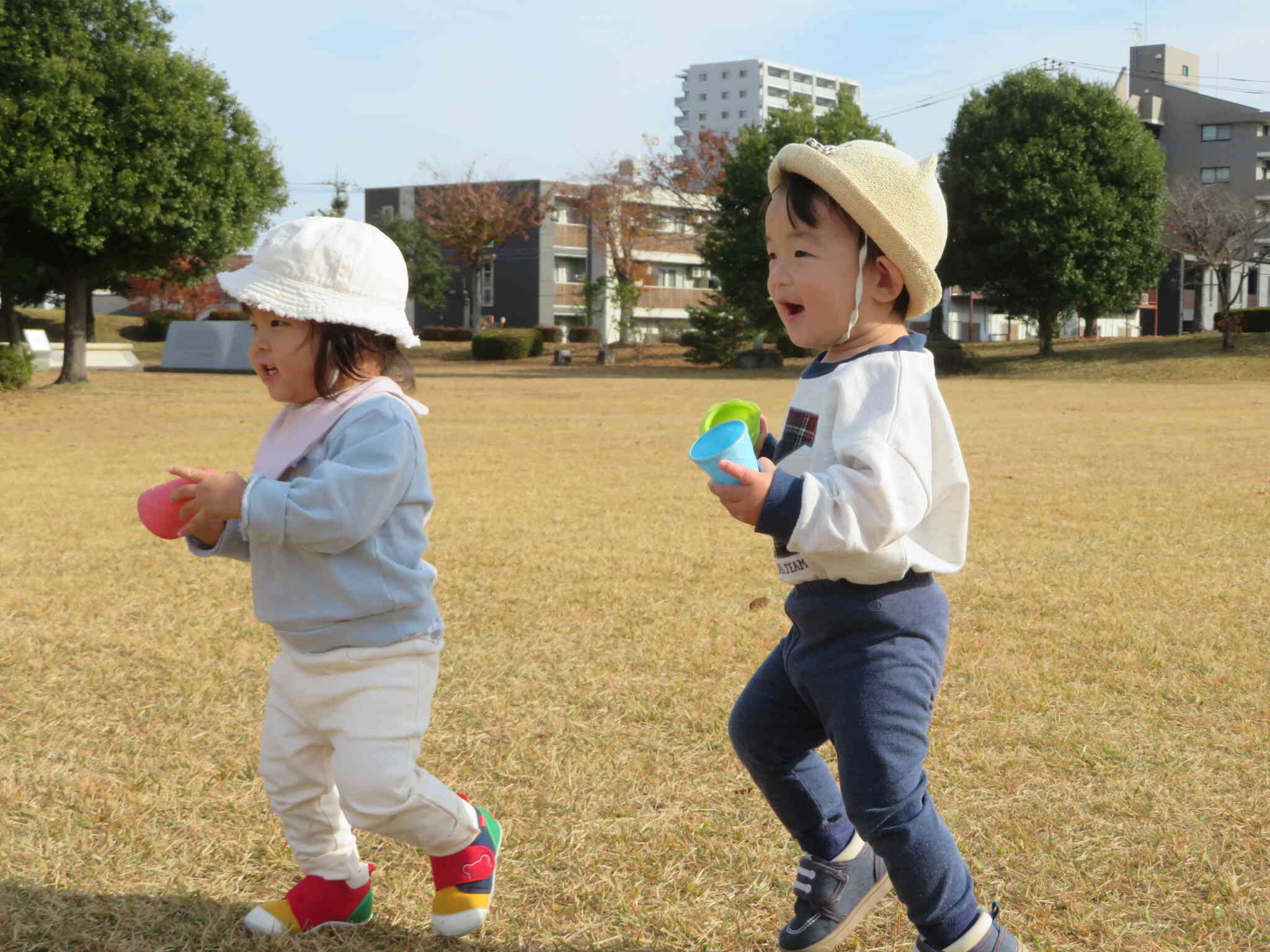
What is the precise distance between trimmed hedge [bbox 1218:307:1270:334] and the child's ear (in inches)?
1476

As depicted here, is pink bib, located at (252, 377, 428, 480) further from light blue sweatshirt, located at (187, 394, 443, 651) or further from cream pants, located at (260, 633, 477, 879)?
cream pants, located at (260, 633, 477, 879)

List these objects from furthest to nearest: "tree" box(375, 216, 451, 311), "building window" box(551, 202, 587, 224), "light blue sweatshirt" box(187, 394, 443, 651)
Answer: "building window" box(551, 202, 587, 224) < "tree" box(375, 216, 451, 311) < "light blue sweatshirt" box(187, 394, 443, 651)

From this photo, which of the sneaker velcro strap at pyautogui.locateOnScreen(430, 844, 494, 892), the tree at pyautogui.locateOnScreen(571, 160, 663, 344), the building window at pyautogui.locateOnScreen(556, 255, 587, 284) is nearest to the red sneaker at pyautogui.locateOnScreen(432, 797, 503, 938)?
the sneaker velcro strap at pyautogui.locateOnScreen(430, 844, 494, 892)

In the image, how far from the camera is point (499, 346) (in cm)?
3931

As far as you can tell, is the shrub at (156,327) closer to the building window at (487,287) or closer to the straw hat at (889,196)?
the building window at (487,287)

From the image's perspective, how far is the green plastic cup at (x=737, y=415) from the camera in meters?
2.20

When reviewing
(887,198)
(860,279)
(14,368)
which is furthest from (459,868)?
(14,368)

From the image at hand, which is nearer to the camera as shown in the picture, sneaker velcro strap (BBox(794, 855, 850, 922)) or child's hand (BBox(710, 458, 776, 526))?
child's hand (BBox(710, 458, 776, 526))

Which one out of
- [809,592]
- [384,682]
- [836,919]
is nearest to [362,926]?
[384,682]

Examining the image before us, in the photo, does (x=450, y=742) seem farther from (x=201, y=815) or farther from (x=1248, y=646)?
(x=1248, y=646)

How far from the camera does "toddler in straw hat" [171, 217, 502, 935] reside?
2.18 metres

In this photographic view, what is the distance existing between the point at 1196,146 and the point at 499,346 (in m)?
36.9

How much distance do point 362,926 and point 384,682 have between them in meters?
0.55

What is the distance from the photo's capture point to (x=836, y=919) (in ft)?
7.45
